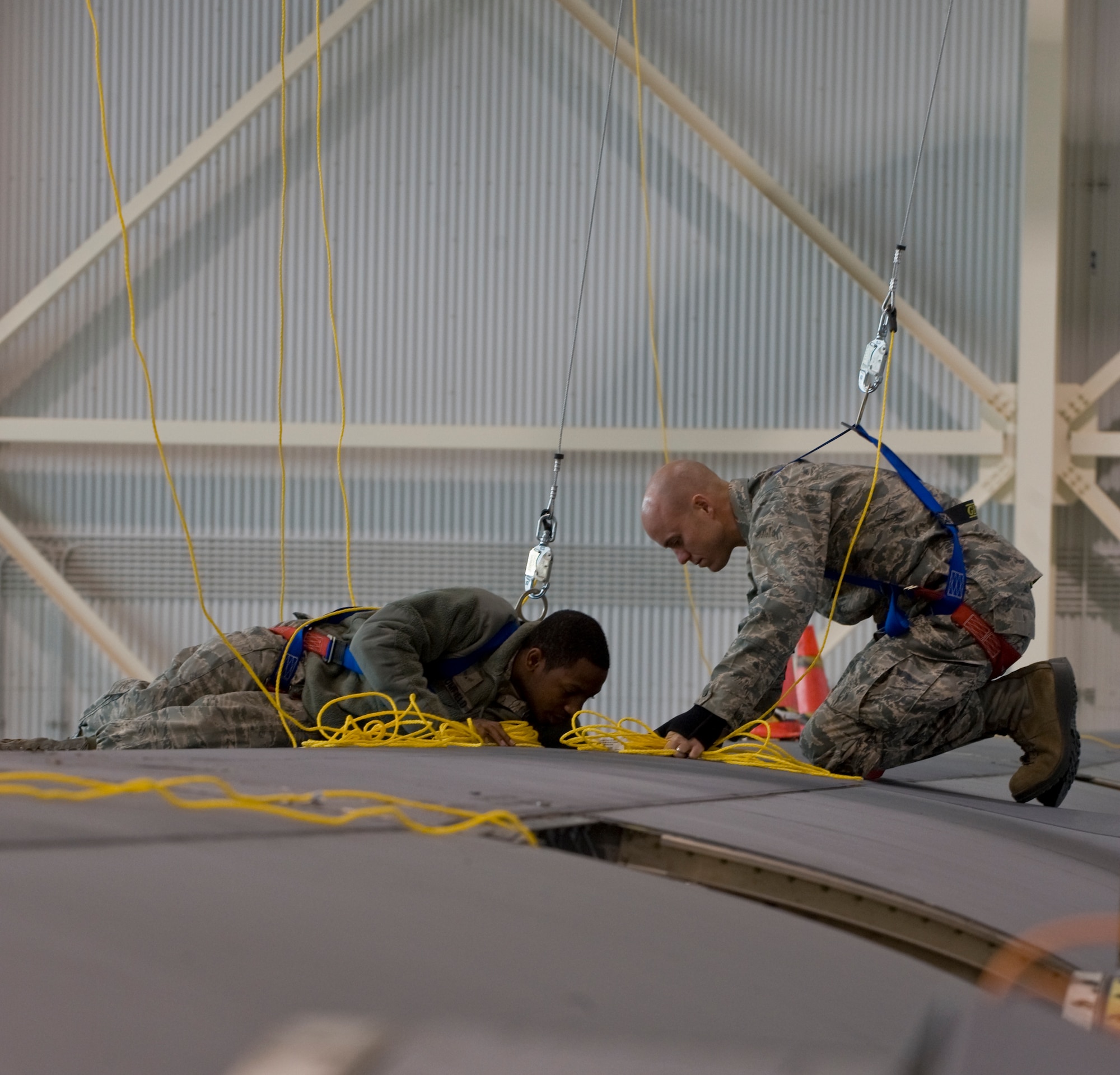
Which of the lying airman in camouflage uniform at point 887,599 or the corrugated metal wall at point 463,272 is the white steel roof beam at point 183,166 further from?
the lying airman in camouflage uniform at point 887,599

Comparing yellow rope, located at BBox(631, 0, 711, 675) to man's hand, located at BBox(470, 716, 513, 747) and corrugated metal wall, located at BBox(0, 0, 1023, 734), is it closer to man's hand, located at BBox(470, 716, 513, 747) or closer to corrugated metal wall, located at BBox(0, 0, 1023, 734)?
corrugated metal wall, located at BBox(0, 0, 1023, 734)

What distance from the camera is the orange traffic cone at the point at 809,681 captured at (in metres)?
5.46

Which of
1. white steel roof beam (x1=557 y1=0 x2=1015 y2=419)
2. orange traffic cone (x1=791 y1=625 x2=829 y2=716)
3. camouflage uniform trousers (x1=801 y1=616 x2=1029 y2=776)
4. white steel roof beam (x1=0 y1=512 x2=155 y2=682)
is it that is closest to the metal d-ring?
camouflage uniform trousers (x1=801 y1=616 x2=1029 y2=776)

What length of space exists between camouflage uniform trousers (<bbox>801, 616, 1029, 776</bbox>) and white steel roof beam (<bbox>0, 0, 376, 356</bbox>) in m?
5.11


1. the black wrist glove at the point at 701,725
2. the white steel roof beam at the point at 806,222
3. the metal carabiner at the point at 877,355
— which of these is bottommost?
the black wrist glove at the point at 701,725

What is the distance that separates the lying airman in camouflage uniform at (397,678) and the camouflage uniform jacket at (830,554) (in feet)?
1.29

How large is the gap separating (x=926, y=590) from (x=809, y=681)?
2880 mm

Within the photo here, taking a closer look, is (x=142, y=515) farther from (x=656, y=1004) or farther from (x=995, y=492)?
(x=656, y=1004)

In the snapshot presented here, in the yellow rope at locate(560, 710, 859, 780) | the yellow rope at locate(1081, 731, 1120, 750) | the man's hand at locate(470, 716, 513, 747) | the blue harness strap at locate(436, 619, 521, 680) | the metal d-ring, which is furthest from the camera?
the yellow rope at locate(1081, 731, 1120, 750)

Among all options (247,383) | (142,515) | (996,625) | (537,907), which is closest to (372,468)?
(247,383)

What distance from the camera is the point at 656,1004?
82 cm

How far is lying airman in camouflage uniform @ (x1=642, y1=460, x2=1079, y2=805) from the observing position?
8.84 feet

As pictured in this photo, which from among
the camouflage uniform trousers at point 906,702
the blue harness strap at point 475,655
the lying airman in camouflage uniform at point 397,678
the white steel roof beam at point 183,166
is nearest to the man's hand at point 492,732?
the lying airman in camouflage uniform at point 397,678

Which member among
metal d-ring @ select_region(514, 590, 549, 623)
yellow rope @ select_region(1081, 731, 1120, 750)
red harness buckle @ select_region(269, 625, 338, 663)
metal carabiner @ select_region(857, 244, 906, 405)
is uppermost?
metal carabiner @ select_region(857, 244, 906, 405)
